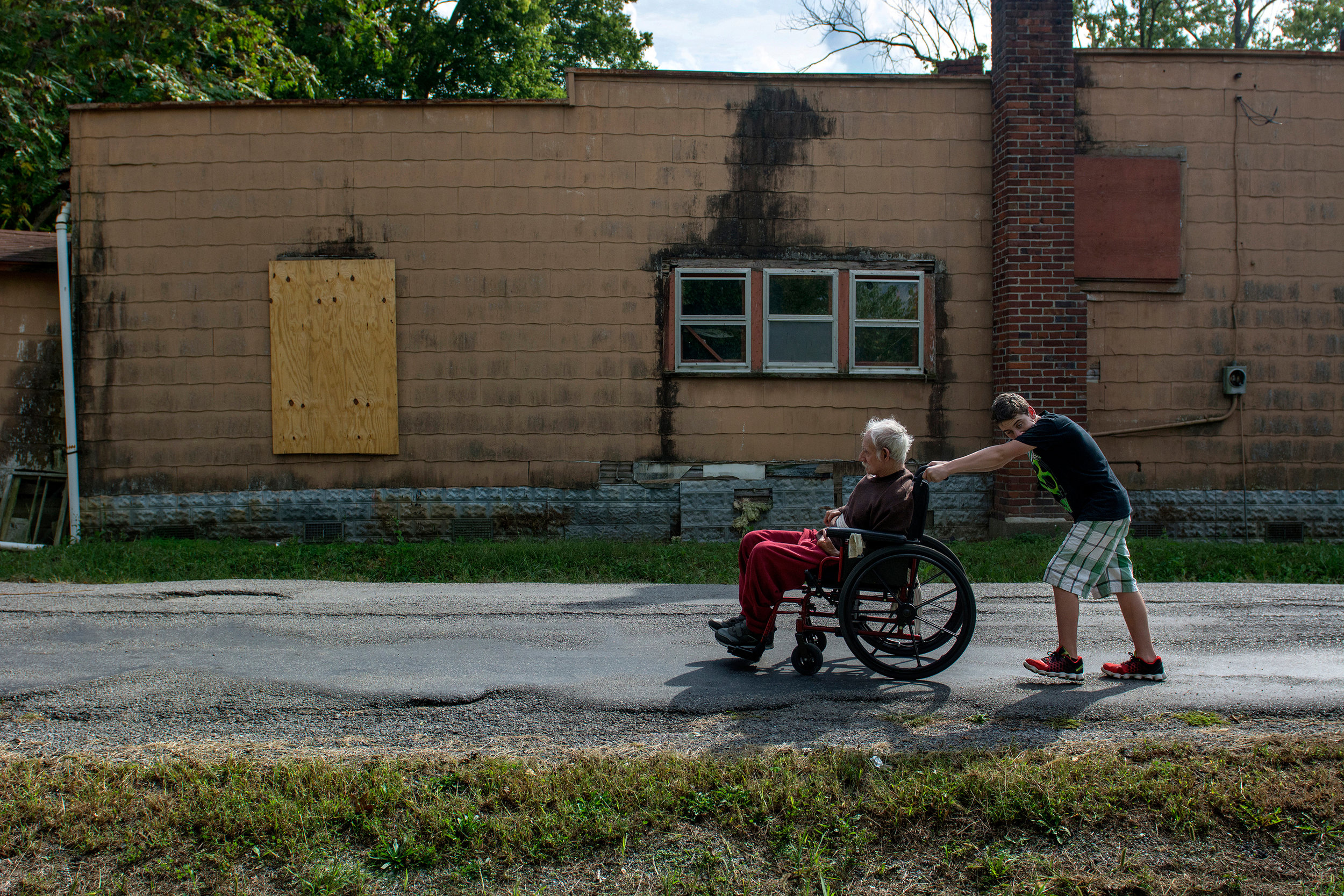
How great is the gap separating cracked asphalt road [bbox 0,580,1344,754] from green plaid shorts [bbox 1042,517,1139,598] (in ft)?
1.63

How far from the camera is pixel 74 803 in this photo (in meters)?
3.17

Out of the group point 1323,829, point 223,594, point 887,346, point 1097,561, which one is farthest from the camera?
point 887,346

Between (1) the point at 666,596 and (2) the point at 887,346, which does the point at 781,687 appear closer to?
(1) the point at 666,596

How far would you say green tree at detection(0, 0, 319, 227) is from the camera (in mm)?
13188

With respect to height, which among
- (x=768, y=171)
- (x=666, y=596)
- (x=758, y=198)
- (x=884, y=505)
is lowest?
(x=666, y=596)

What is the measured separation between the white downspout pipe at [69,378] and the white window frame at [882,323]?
8.60m

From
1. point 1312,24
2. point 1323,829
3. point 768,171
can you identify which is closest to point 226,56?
point 768,171

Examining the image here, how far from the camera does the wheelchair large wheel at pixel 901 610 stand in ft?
14.8

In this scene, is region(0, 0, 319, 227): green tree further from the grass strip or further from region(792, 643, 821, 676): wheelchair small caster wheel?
region(792, 643, 821, 676): wheelchair small caster wheel

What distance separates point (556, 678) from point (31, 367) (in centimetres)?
896

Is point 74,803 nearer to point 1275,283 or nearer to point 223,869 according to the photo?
point 223,869

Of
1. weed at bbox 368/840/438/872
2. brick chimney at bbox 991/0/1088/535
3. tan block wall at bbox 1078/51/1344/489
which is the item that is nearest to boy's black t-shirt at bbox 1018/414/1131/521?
weed at bbox 368/840/438/872

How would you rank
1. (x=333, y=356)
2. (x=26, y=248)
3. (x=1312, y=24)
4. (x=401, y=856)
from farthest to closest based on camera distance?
(x=1312, y=24) → (x=26, y=248) → (x=333, y=356) → (x=401, y=856)

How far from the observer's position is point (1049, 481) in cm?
475
